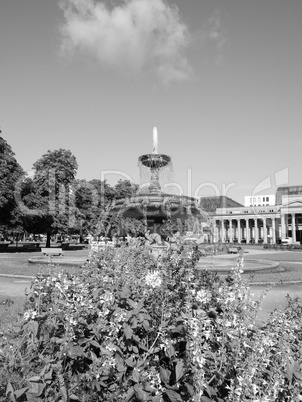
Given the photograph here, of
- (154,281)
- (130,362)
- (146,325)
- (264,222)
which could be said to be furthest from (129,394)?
(264,222)

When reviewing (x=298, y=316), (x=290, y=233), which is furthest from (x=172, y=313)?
(x=290, y=233)

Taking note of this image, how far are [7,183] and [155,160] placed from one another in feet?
78.3

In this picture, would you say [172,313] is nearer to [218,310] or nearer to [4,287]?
[218,310]

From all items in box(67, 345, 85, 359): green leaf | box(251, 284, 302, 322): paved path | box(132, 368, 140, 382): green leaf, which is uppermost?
box(67, 345, 85, 359): green leaf

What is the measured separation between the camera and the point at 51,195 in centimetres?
4872

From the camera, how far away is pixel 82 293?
4402 millimetres

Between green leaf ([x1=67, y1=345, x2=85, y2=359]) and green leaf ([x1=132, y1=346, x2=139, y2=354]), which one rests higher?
green leaf ([x1=67, y1=345, x2=85, y2=359])

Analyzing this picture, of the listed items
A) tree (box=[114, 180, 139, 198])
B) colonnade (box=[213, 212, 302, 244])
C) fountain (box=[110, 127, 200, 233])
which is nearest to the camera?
fountain (box=[110, 127, 200, 233])

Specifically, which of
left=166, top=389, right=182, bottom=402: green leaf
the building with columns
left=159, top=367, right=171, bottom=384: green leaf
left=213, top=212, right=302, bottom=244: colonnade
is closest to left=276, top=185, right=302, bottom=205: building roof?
the building with columns

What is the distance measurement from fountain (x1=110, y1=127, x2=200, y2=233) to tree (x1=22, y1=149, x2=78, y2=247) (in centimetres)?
2414

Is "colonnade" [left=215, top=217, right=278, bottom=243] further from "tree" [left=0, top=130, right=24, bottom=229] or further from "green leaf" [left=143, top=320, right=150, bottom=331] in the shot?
"green leaf" [left=143, top=320, right=150, bottom=331]

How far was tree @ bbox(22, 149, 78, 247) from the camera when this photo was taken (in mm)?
44344

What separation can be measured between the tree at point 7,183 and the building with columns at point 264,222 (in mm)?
76414

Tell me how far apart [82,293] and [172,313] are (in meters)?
1.16
